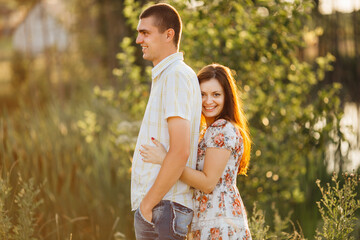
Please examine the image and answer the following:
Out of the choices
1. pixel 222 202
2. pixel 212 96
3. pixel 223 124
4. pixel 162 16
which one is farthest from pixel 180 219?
pixel 162 16

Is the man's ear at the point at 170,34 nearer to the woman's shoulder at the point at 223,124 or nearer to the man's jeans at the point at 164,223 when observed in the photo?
the woman's shoulder at the point at 223,124

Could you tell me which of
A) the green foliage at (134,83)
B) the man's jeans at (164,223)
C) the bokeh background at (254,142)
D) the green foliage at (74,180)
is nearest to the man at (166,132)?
the man's jeans at (164,223)

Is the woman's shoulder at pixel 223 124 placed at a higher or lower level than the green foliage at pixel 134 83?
lower

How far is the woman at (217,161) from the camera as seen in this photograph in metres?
2.15

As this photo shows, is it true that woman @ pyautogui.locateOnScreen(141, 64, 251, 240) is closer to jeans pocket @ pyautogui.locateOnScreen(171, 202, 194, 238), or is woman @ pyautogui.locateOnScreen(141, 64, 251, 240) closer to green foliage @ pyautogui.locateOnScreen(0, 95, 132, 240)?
jeans pocket @ pyautogui.locateOnScreen(171, 202, 194, 238)

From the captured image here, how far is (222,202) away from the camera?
2.24 m

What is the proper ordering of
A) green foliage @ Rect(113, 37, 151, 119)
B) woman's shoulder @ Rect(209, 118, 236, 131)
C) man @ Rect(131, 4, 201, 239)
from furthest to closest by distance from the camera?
green foliage @ Rect(113, 37, 151, 119), woman's shoulder @ Rect(209, 118, 236, 131), man @ Rect(131, 4, 201, 239)

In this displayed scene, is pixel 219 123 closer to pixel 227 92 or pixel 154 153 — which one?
pixel 227 92

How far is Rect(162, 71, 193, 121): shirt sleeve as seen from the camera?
202cm

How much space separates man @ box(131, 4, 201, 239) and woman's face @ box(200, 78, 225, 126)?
17 cm

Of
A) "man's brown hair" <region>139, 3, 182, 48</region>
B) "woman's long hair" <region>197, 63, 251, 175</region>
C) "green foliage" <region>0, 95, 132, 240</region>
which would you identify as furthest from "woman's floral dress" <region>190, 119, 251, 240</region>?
"green foliage" <region>0, 95, 132, 240</region>

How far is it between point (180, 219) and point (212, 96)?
2.11ft

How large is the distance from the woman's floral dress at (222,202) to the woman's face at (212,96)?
3.6 inches

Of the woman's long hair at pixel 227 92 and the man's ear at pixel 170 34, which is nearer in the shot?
→ the man's ear at pixel 170 34
